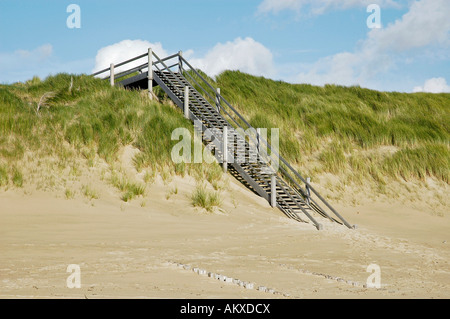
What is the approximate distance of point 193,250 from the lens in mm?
8938

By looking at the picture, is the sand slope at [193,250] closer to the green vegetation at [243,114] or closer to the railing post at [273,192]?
the railing post at [273,192]

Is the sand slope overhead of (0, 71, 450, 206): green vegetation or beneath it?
beneath

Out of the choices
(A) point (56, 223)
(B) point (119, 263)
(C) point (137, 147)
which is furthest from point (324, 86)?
(B) point (119, 263)

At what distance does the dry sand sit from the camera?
5.82 metres

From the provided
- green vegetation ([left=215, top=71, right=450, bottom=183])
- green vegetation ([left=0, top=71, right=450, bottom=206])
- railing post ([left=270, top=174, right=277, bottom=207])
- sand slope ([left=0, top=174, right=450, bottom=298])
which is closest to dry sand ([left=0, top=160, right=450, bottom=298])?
sand slope ([left=0, top=174, right=450, bottom=298])

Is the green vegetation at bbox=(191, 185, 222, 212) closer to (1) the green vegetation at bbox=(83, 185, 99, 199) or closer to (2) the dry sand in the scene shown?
(2) the dry sand

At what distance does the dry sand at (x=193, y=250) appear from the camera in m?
5.82

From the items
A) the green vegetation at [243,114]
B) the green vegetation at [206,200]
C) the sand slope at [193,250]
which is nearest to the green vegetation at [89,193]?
the green vegetation at [243,114]

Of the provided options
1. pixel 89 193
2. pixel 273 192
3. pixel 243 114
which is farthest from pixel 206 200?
pixel 243 114

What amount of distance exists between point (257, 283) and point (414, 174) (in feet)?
53.9

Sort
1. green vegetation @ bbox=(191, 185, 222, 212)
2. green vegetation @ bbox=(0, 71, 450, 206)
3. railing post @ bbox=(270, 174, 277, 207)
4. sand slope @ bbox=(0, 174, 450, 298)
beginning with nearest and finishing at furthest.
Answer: sand slope @ bbox=(0, 174, 450, 298) → green vegetation @ bbox=(191, 185, 222, 212) → green vegetation @ bbox=(0, 71, 450, 206) → railing post @ bbox=(270, 174, 277, 207)

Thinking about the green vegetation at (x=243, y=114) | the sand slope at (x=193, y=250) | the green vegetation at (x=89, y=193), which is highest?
the green vegetation at (x=243, y=114)

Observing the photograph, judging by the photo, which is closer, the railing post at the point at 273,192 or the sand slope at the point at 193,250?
the sand slope at the point at 193,250

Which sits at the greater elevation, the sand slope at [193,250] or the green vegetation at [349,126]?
the green vegetation at [349,126]
